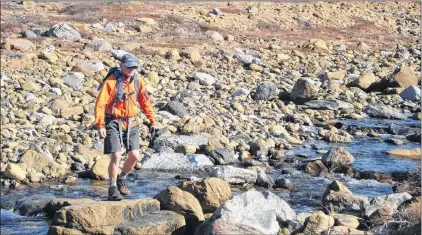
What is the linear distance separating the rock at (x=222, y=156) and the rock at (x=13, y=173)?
4.03m

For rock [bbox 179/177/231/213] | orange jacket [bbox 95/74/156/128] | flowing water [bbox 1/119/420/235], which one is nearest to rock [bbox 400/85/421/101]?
flowing water [bbox 1/119/420/235]

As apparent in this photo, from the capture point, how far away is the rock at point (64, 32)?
88.1 ft

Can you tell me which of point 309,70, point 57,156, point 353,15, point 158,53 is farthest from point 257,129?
point 353,15

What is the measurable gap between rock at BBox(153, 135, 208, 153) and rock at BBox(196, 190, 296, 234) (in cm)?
651

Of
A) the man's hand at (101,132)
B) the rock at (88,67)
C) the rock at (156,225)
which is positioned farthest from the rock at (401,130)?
the man's hand at (101,132)

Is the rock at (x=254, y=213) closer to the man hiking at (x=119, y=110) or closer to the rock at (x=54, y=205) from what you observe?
the man hiking at (x=119, y=110)

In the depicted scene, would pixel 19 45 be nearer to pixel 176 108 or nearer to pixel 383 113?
pixel 176 108

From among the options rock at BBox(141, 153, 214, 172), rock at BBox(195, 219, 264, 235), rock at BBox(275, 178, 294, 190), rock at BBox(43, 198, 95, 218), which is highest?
rock at BBox(195, 219, 264, 235)

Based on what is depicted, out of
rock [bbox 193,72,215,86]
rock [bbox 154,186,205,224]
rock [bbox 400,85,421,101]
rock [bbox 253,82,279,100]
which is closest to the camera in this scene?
rock [bbox 154,186,205,224]

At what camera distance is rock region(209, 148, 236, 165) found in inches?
583

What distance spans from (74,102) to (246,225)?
1082 cm

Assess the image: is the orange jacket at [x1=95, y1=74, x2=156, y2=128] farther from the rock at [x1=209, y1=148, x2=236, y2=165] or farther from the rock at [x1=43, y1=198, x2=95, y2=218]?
the rock at [x1=209, y1=148, x2=236, y2=165]

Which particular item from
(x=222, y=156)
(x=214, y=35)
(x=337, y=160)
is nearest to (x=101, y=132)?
(x=222, y=156)

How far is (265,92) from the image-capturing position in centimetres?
2189
